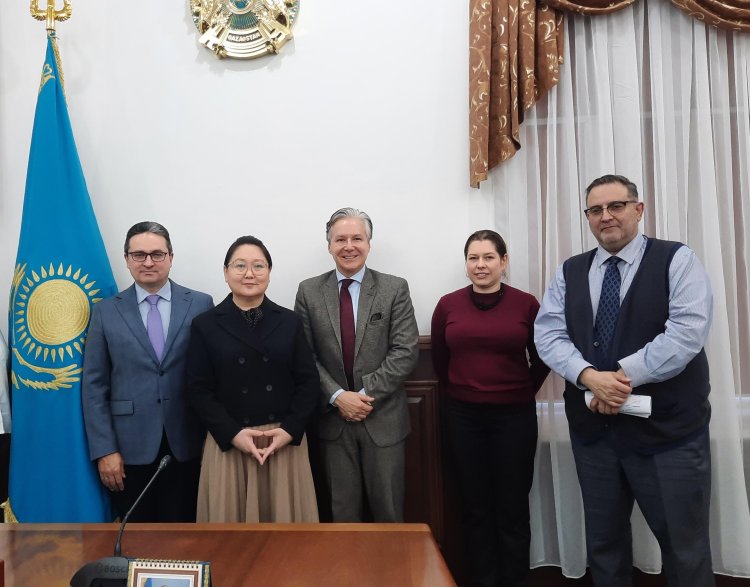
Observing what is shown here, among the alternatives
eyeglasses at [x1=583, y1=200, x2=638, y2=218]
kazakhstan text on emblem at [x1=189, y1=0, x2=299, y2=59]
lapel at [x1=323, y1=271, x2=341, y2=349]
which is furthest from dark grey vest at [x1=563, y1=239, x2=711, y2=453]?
kazakhstan text on emblem at [x1=189, y1=0, x2=299, y2=59]

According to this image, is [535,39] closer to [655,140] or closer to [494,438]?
[655,140]

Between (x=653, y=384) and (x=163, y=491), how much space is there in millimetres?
1802

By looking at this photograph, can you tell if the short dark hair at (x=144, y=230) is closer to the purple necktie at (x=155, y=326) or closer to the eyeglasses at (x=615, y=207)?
the purple necktie at (x=155, y=326)

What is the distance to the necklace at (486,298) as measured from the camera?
2.10 metres

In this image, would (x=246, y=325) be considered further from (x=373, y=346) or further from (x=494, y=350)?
(x=494, y=350)

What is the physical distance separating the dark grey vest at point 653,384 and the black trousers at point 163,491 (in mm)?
1536

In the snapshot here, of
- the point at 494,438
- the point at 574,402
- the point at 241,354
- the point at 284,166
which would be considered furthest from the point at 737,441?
the point at 284,166

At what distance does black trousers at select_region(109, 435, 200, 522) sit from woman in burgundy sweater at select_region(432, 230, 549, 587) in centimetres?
107

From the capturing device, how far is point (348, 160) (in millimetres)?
2449

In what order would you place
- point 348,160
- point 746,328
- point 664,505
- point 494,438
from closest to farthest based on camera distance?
1. point 664,505
2. point 494,438
3. point 746,328
4. point 348,160

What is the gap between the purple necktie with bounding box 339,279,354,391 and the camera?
6.83ft

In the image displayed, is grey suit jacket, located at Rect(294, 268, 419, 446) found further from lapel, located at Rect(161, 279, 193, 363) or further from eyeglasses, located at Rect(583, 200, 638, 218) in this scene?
eyeglasses, located at Rect(583, 200, 638, 218)

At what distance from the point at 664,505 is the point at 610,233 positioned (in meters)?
0.92

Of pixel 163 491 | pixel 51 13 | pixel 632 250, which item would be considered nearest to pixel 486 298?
pixel 632 250
